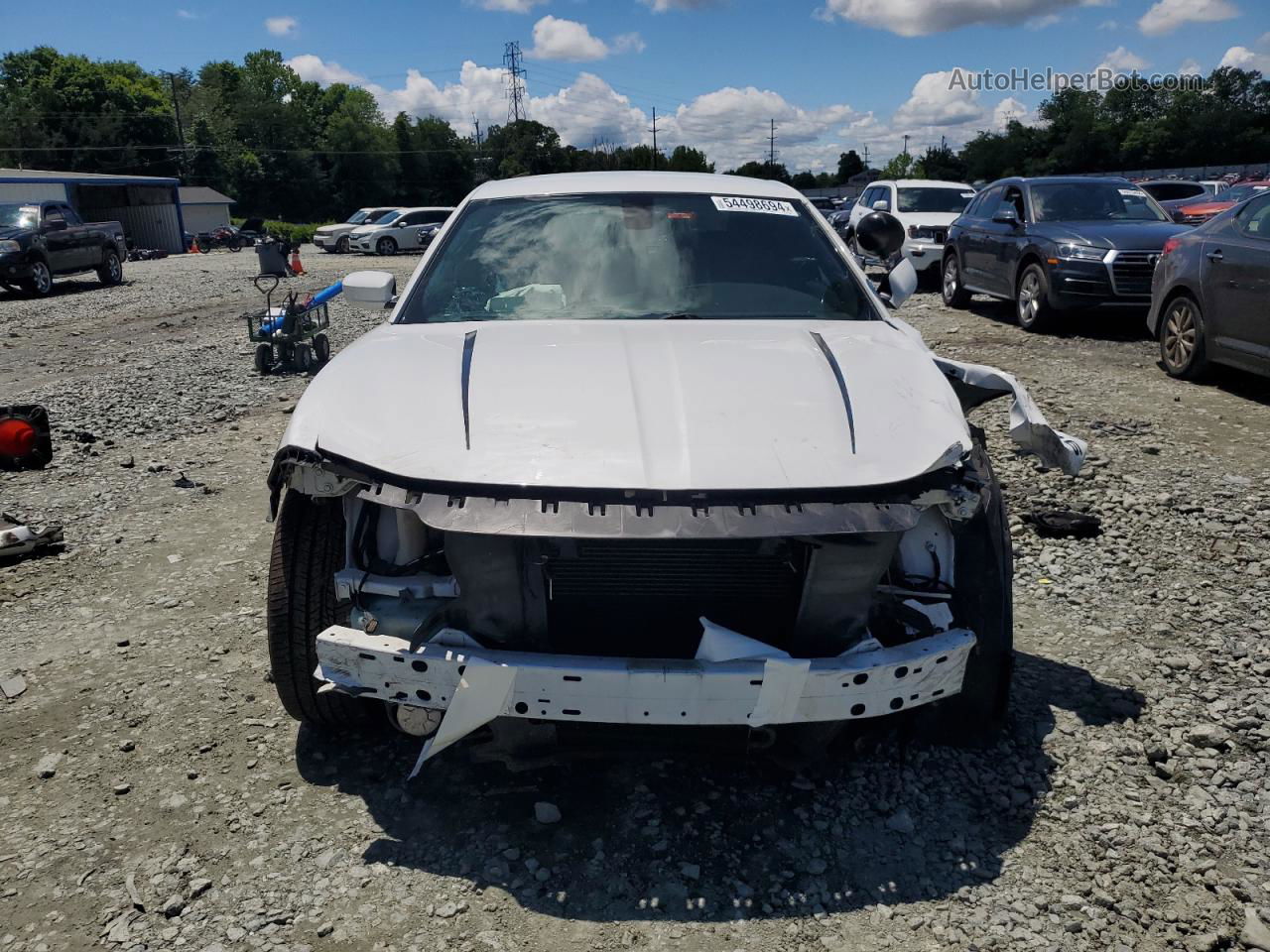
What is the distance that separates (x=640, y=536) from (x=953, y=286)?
1236cm

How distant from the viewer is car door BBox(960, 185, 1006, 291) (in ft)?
39.4

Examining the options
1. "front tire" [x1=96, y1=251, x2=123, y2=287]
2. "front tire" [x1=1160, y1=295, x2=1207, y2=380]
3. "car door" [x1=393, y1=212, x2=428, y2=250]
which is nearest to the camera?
"front tire" [x1=1160, y1=295, x2=1207, y2=380]

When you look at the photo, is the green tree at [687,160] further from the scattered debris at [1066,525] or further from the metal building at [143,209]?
the scattered debris at [1066,525]

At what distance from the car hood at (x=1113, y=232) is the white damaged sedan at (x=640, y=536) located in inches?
319

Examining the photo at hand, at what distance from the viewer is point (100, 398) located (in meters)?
8.40

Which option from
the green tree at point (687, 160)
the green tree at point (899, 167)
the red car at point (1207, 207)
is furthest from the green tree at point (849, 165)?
the red car at point (1207, 207)

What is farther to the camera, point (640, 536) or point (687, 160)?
point (687, 160)

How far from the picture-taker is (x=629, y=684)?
2236 millimetres

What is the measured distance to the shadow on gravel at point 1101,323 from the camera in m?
10.3

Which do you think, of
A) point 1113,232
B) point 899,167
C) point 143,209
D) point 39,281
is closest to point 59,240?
point 39,281

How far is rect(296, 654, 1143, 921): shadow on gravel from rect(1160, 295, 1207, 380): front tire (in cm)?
590

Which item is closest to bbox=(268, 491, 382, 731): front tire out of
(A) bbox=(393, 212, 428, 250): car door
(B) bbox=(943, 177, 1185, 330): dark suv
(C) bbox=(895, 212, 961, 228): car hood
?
(B) bbox=(943, 177, 1185, 330): dark suv

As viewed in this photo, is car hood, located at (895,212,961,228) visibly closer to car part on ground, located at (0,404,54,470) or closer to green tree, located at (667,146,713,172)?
car part on ground, located at (0,404,54,470)

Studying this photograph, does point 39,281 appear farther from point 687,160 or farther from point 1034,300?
point 687,160
